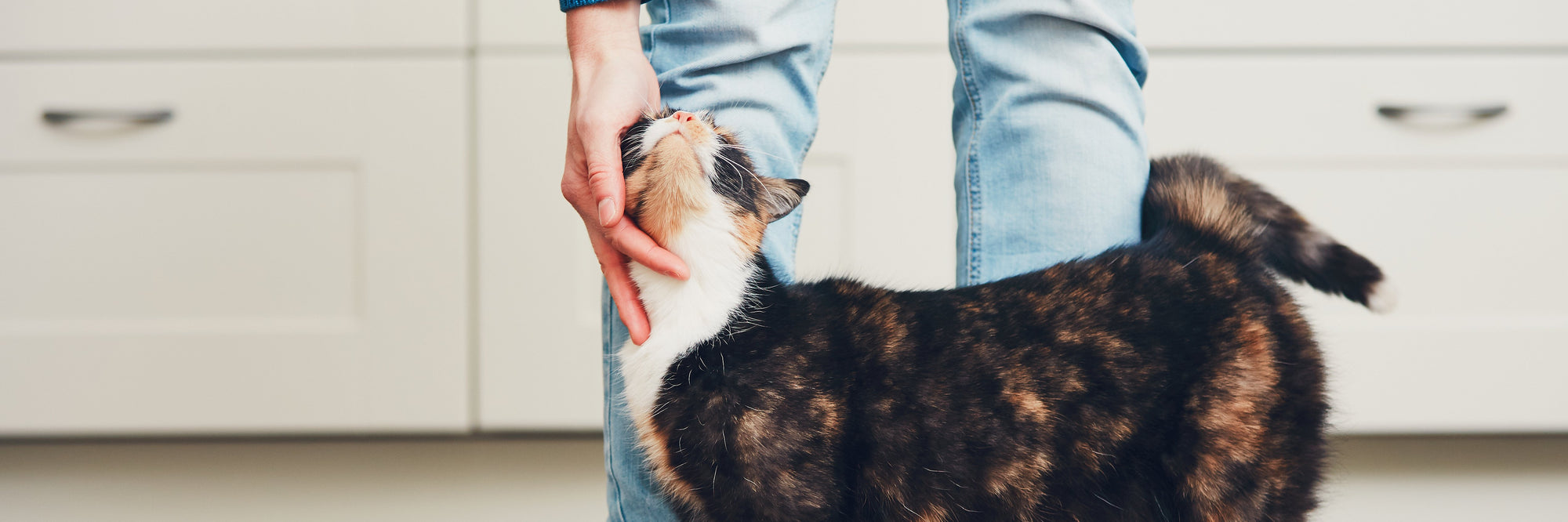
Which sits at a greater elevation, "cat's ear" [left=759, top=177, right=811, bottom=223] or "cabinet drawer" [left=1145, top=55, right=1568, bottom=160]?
"cabinet drawer" [left=1145, top=55, right=1568, bottom=160]

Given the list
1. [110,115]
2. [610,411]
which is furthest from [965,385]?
[110,115]

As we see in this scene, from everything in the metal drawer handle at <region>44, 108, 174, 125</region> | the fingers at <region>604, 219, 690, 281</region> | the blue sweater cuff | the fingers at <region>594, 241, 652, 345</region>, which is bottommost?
the fingers at <region>594, 241, 652, 345</region>

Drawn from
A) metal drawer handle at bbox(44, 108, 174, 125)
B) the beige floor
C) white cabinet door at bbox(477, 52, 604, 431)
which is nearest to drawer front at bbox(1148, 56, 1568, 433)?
the beige floor

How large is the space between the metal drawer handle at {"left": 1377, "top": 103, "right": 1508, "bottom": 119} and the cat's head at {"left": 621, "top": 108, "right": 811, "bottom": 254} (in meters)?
1.01

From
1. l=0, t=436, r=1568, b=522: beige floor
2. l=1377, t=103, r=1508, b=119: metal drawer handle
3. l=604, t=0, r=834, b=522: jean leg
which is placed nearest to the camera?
l=604, t=0, r=834, b=522: jean leg

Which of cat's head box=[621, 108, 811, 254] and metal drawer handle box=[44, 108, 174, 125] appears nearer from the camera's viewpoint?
cat's head box=[621, 108, 811, 254]

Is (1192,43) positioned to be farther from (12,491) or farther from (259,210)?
(12,491)

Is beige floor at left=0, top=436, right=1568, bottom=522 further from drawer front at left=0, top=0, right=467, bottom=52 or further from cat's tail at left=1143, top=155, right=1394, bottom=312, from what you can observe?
cat's tail at left=1143, top=155, right=1394, bottom=312

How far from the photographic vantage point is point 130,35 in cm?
119

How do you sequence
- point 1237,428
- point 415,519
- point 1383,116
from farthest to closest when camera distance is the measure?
point 415,519
point 1383,116
point 1237,428

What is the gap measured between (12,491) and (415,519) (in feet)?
1.93

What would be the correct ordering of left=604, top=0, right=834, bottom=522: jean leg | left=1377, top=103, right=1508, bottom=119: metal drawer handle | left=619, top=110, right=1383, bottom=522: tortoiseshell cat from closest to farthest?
left=619, top=110, right=1383, bottom=522: tortoiseshell cat, left=604, top=0, right=834, bottom=522: jean leg, left=1377, top=103, right=1508, bottom=119: metal drawer handle

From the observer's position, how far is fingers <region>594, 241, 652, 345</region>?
1.91 feet

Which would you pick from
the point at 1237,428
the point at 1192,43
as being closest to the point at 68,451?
the point at 1237,428
